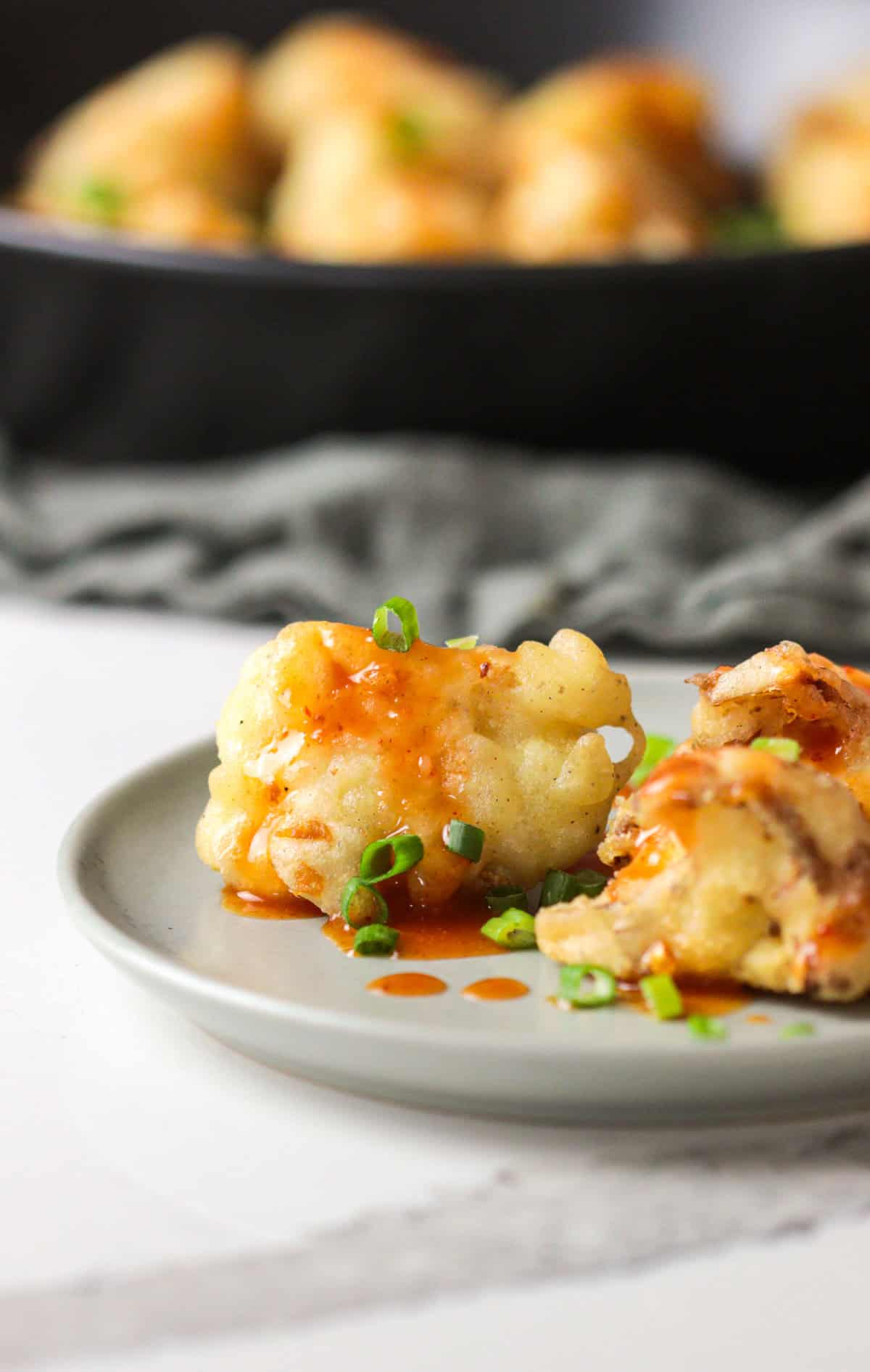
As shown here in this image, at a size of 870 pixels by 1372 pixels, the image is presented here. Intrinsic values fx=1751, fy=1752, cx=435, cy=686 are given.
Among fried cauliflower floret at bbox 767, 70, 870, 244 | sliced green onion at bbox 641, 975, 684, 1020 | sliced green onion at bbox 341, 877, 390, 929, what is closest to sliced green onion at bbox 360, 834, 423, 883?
sliced green onion at bbox 341, 877, 390, 929

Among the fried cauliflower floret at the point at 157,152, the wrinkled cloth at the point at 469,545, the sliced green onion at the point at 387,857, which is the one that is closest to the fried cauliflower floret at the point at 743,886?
the sliced green onion at the point at 387,857

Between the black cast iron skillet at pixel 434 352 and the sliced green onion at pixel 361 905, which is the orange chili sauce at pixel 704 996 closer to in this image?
the sliced green onion at pixel 361 905

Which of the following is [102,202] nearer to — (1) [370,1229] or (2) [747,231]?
(2) [747,231]

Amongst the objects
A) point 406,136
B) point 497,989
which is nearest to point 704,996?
point 497,989

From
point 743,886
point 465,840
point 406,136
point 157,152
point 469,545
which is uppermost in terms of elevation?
point 406,136

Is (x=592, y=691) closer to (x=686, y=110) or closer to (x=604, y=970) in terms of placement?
(x=604, y=970)

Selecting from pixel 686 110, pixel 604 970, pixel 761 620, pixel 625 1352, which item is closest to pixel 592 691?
pixel 604 970
